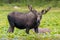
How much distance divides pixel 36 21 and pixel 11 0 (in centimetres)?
4068

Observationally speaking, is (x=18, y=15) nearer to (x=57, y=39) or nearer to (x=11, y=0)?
(x=57, y=39)

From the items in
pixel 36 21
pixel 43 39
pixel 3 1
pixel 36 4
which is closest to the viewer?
pixel 43 39

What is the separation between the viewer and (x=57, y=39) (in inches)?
437

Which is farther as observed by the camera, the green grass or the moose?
the moose

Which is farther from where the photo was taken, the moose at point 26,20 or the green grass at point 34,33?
the moose at point 26,20

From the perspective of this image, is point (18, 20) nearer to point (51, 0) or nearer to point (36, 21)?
point (36, 21)

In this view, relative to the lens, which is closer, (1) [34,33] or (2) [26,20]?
(1) [34,33]

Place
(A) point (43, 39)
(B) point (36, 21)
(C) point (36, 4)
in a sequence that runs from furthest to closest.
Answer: (C) point (36, 4), (B) point (36, 21), (A) point (43, 39)

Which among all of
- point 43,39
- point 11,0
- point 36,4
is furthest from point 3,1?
point 43,39

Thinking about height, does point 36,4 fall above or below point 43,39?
below

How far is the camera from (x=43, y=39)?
1074cm

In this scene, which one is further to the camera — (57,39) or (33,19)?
(33,19)

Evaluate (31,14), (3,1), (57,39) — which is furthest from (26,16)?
(3,1)

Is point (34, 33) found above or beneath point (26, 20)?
beneath
